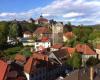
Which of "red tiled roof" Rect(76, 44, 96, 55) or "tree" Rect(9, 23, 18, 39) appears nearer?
"red tiled roof" Rect(76, 44, 96, 55)

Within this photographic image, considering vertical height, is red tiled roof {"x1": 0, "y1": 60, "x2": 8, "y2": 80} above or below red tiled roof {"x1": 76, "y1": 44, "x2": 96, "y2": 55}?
above

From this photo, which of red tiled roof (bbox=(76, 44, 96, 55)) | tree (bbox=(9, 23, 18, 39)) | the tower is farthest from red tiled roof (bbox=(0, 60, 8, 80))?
tree (bbox=(9, 23, 18, 39))

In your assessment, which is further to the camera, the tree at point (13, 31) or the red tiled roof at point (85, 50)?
the tree at point (13, 31)

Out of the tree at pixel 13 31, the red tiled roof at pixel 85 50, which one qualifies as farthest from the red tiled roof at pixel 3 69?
the tree at pixel 13 31

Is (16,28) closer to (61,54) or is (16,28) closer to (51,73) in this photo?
(61,54)

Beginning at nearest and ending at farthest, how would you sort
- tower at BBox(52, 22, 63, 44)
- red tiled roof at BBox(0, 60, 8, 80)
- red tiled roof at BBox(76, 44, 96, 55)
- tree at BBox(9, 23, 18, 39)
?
red tiled roof at BBox(0, 60, 8, 80) < red tiled roof at BBox(76, 44, 96, 55) < tower at BBox(52, 22, 63, 44) < tree at BBox(9, 23, 18, 39)

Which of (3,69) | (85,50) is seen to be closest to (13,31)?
(85,50)

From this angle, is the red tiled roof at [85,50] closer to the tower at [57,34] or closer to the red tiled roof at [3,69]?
the tower at [57,34]

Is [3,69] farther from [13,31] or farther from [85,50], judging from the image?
[13,31]

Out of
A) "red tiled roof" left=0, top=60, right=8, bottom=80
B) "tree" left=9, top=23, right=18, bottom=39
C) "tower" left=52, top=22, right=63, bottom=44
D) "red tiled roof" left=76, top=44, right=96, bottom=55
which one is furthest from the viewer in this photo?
"tree" left=9, top=23, right=18, bottom=39

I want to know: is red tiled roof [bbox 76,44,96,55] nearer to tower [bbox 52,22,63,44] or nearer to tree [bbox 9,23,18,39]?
tower [bbox 52,22,63,44]

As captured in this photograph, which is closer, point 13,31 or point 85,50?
point 85,50
